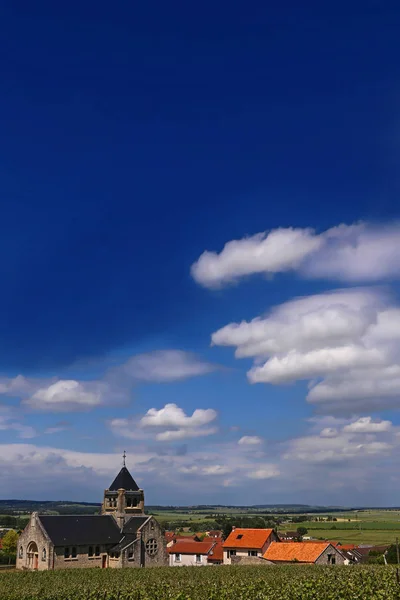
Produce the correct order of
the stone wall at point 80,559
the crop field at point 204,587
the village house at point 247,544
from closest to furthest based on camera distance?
the crop field at point 204,587, the stone wall at point 80,559, the village house at point 247,544

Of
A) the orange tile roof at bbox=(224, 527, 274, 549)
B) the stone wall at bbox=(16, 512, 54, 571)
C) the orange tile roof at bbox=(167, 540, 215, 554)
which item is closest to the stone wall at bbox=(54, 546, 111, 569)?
the stone wall at bbox=(16, 512, 54, 571)

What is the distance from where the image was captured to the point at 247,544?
74938mm

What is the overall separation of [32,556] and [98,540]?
302 inches

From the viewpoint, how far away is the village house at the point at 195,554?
86.5 m

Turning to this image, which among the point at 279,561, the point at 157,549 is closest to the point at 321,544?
the point at 279,561

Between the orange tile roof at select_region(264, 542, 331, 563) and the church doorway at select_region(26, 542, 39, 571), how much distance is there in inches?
1040

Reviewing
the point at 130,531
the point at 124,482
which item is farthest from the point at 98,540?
the point at 124,482

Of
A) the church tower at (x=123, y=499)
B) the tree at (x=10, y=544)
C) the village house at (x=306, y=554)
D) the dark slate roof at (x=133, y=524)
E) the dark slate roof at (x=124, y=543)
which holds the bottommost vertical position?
the tree at (x=10, y=544)

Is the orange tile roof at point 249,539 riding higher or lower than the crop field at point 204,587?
lower

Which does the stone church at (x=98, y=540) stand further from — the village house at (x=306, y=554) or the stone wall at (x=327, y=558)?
the stone wall at (x=327, y=558)

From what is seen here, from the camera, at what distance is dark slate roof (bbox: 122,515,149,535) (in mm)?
74394

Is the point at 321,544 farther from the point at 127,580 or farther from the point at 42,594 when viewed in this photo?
the point at 42,594

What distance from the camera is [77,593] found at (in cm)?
3816

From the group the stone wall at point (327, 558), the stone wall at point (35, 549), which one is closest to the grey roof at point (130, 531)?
the stone wall at point (35, 549)
